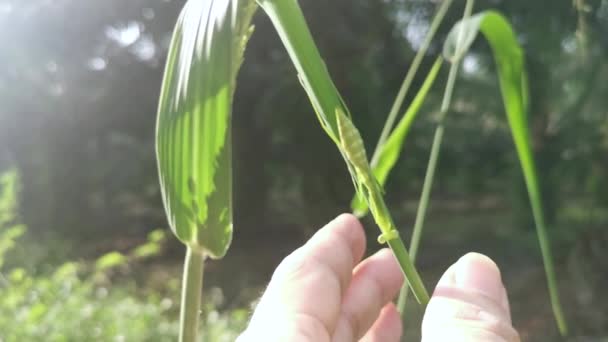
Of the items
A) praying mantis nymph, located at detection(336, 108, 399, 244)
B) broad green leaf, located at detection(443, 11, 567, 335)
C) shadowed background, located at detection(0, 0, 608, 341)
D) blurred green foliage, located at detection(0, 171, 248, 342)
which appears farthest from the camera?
shadowed background, located at detection(0, 0, 608, 341)

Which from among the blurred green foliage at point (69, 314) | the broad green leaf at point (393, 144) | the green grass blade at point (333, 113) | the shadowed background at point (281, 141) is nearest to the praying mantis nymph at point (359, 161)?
the green grass blade at point (333, 113)

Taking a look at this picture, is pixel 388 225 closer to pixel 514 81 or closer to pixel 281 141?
pixel 514 81

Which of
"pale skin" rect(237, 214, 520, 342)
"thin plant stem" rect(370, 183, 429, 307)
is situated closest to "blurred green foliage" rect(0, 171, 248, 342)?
"pale skin" rect(237, 214, 520, 342)

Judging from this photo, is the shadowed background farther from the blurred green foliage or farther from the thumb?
the thumb

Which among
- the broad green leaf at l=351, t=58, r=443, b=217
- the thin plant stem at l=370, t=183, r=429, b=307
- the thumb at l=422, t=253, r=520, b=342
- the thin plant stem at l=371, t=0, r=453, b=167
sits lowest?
the thumb at l=422, t=253, r=520, b=342

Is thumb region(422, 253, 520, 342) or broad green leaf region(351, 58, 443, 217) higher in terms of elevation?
broad green leaf region(351, 58, 443, 217)

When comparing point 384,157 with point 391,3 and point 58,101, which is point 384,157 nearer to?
point 391,3
